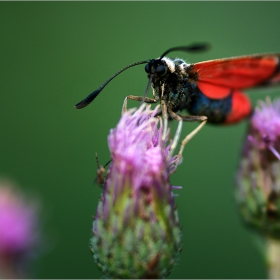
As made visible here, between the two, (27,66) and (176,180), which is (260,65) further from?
(27,66)

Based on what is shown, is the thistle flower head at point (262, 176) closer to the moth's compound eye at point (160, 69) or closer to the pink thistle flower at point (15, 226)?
the moth's compound eye at point (160, 69)

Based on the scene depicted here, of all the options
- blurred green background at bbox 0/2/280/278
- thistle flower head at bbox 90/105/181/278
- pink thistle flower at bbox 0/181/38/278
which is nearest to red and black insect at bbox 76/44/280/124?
blurred green background at bbox 0/2/280/278

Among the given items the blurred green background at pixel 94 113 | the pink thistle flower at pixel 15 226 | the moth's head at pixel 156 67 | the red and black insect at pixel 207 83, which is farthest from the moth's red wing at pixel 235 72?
the pink thistle flower at pixel 15 226

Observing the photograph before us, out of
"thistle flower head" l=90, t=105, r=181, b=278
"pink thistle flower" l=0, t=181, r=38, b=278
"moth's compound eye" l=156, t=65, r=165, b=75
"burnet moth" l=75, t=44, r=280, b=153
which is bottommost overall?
"pink thistle flower" l=0, t=181, r=38, b=278

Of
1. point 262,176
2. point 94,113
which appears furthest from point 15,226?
point 94,113

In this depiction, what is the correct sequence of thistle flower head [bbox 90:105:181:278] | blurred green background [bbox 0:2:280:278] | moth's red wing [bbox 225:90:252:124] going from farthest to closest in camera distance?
1. blurred green background [bbox 0:2:280:278]
2. moth's red wing [bbox 225:90:252:124]
3. thistle flower head [bbox 90:105:181:278]

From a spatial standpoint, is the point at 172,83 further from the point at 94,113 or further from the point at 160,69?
the point at 94,113

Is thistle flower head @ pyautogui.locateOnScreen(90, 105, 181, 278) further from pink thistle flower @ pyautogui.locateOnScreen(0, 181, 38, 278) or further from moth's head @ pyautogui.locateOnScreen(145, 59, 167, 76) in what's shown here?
pink thistle flower @ pyautogui.locateOnScreen(0, 181, 38, 278)
